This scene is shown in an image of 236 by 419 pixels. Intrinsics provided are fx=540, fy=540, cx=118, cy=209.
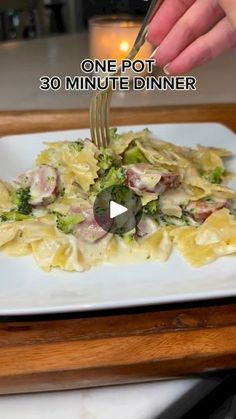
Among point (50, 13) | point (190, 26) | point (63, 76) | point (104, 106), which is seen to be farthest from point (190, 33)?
point (50, 13)

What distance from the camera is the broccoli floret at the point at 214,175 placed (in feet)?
3.92

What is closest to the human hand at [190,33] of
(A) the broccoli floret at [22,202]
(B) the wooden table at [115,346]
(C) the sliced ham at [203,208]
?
(C) the sliced ham at [203,208]

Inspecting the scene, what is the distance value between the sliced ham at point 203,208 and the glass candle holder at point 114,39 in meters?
0.90

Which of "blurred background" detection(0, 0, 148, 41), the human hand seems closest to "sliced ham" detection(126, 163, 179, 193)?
the human hand

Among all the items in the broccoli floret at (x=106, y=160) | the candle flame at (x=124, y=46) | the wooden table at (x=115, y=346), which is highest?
the candle flame at (x=124, y=46)

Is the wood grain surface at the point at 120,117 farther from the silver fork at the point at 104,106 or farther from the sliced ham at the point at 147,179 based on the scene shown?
the sliced ham at the point at 147,179

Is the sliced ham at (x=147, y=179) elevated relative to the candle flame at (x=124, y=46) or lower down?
lower down

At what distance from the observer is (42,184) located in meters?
1.10

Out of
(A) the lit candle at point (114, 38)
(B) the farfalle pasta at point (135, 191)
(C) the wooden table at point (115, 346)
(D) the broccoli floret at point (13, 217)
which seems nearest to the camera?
(C) the wooden table at point (115, 346)

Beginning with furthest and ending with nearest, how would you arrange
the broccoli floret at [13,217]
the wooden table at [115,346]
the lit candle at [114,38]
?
the lit candle at [114,38], the broccoli floret at [13,217], the wooden table at [115,346]

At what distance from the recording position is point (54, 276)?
884 mm

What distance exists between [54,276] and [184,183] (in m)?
0.40

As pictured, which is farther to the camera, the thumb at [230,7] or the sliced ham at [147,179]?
the sliced ham at [147,179]
